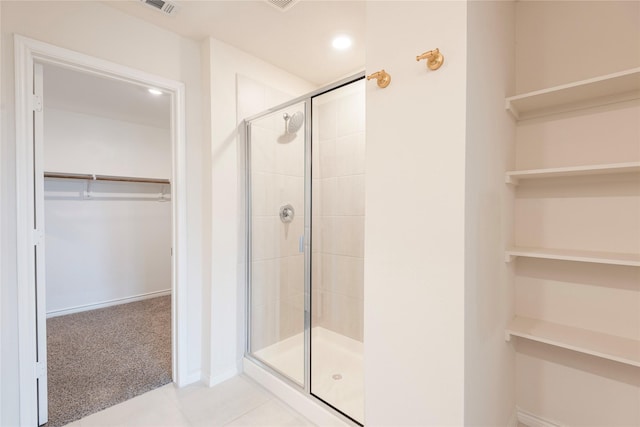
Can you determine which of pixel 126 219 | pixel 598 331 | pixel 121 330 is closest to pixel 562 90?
pixel 598 331

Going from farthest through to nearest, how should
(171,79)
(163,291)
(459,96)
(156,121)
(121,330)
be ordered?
(163,291), (156,121), (121,330), (171,79), (459,96)

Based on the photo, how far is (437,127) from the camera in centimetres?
109

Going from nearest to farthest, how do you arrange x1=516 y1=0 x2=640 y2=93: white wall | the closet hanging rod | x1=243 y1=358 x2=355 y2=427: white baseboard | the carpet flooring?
x1=516 y1=0 x2=640 y2=93: white wall → x1=243 y1=358 x2=355 y2=427: white baseboard → the carpet flooring → the closet hanging rod

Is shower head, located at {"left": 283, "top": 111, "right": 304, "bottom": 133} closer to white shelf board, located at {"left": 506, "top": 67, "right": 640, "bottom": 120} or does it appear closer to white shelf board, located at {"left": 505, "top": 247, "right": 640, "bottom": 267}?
white shelf board, located at {"left": 506, "top": 67, "right": 640, "bottom": 120}

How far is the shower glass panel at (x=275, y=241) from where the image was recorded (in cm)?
226

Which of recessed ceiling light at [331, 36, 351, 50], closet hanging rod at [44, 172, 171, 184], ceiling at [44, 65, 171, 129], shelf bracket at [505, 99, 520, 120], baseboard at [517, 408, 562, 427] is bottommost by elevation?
baseboard at [517, 408, 562, 427]

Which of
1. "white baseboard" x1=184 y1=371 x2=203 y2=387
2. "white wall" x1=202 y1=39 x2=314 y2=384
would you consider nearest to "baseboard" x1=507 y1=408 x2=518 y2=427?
"white wall" x1=202 y1=39 x2=314 y2=384

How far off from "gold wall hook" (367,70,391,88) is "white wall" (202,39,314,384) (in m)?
1.35

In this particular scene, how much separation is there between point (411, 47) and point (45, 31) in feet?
6.37

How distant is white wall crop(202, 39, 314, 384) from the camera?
2160mm

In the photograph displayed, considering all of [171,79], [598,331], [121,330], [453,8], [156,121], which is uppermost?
[156,121]

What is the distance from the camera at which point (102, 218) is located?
3.80 m

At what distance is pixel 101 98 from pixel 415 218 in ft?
11.5

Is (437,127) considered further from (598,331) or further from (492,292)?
(598,331)
